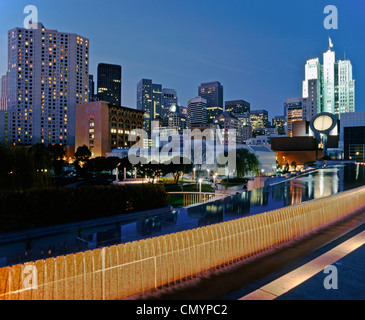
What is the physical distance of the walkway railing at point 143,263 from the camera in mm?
5629

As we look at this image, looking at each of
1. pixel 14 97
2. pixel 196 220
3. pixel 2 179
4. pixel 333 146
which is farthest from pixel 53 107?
pixel 196 220

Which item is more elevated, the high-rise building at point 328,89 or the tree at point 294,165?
the high-rise building at point 328,89

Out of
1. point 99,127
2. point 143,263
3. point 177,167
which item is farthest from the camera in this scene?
point 99,127

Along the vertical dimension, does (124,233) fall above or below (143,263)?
below

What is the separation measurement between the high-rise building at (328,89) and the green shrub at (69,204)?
165317 mm

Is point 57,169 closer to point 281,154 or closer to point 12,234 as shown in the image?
point 12,234

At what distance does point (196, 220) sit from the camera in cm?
1161

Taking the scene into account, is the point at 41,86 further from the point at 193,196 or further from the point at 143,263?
the point at 143,263

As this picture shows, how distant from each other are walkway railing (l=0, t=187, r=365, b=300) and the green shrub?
268 inches

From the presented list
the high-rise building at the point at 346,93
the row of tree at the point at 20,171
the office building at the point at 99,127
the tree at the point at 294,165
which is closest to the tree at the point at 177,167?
the row of tree at the point at 20,171

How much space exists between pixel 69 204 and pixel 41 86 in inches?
5405

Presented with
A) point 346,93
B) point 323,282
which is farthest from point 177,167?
point 346,93

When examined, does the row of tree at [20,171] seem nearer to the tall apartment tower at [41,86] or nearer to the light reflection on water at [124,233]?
the light reflection on water at [124,233]

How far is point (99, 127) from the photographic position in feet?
349
